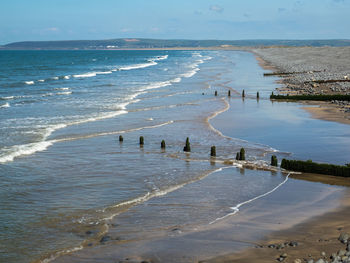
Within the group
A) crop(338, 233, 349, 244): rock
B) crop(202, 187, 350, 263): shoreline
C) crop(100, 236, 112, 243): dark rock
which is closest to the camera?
crop(202, 187, 350, 263): shoreline

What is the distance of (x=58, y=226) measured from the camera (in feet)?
42.8

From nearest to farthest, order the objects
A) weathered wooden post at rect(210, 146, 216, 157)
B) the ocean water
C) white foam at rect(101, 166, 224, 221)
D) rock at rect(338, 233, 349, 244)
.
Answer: rock at rect(338, 233, 349, 244) < the ocean water < white foam at rect(101, 166, 224, 221) < weathered wooden post at rect(210, 146, 216, 157)

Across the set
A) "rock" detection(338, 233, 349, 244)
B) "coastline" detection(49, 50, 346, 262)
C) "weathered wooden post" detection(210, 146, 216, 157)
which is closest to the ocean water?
"weathered wooden post" detection(210, 146, 216, 157)

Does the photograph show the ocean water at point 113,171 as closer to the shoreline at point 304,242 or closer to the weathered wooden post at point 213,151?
the weathered wooden post at point 213,151

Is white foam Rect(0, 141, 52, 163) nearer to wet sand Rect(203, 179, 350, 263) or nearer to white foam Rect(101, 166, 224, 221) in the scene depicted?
white foam Rect(101, 166, 224, 221)

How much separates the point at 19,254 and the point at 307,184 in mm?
10237

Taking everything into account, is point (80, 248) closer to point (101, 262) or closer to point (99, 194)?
point (101, 262)

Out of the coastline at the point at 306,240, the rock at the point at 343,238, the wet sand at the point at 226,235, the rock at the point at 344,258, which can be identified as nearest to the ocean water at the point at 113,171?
the wet sand at the point at 226,235

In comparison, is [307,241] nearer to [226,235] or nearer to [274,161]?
[226,235]

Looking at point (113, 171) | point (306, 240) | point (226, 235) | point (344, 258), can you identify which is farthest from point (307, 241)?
point (113, 171)

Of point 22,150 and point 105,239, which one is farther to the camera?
point 22,150

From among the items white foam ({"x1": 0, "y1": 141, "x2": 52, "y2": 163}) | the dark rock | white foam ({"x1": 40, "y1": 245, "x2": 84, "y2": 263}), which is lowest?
white foam ({"x1": 40, "y1": 245, "x2": 84, "y2": 263})

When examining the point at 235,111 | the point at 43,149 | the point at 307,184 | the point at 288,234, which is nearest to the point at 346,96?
the point at 235,111

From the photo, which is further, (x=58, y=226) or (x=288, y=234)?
(x=58, y=226)
